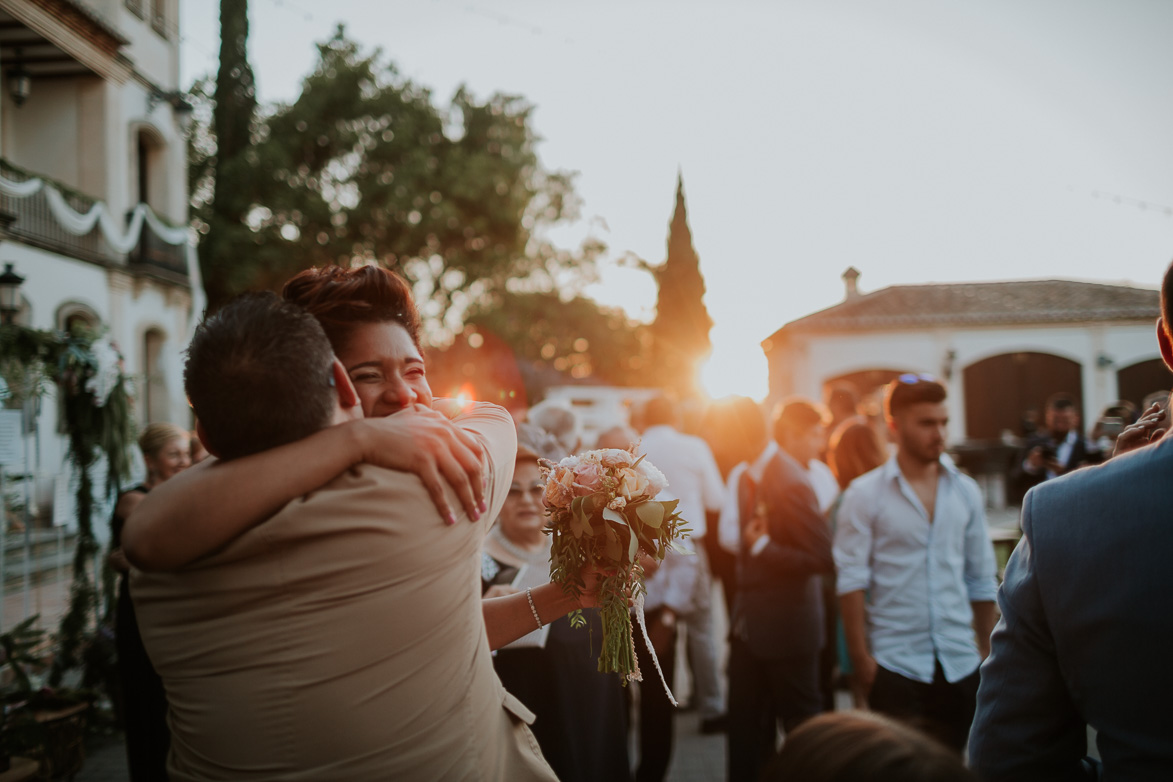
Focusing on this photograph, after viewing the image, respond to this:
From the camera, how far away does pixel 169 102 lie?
16.9 m

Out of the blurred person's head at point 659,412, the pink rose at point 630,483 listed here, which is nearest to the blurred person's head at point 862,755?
the pink rose at point 630,483

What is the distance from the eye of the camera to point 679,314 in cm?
3916

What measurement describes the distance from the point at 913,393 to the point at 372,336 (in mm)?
2872

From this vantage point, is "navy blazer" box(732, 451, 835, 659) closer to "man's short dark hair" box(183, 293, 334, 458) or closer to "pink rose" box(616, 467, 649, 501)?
"pink rose" box(616, 467, 649, 501)

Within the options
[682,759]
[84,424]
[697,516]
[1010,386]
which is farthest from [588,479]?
[1010,386]

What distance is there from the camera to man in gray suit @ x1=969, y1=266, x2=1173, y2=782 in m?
1.41

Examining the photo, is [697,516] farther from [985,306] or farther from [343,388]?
[985,306]

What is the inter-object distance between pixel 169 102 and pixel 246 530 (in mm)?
18947

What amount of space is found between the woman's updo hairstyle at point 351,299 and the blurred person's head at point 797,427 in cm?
324

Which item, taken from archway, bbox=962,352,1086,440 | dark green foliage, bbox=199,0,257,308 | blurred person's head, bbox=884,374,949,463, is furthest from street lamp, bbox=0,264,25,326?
archway, bbox=962,352,1086,440

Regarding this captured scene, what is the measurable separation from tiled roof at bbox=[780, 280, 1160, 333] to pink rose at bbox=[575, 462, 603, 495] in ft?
83.6

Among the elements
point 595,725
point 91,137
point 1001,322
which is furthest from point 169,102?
point 1001,322

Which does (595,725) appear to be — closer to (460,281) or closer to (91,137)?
(91,137)

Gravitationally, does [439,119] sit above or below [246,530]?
above
